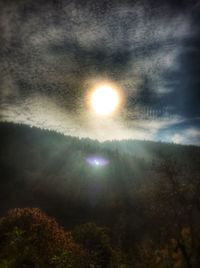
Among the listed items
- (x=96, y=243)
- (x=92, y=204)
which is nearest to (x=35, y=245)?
(x=96, y=243)

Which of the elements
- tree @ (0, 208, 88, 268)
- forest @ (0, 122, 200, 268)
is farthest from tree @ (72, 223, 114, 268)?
tree @ (0, 208, 88, 268)

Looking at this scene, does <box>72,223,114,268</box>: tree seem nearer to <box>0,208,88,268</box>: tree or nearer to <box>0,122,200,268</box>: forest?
<box>0,122,200,268</box>: forest

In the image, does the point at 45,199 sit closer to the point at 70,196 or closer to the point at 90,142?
Answer: the point at 70,196

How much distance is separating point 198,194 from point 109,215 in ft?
144

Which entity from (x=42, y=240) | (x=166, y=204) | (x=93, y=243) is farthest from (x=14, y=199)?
(x=166, y=204)

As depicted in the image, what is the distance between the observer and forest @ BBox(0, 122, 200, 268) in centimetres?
2369

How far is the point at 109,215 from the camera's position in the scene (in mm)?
65500

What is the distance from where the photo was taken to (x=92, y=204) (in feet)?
228

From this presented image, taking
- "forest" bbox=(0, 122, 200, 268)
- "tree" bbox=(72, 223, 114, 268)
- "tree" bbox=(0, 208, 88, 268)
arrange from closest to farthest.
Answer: "tree" bbox=(0, 208, 88, 268), "forest" bbox=(0, 122, 200, 268), "tree" bbox=(72, 223, 114, 268)

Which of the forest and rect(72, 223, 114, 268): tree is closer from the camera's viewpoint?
the forest

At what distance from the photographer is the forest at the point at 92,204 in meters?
23.7

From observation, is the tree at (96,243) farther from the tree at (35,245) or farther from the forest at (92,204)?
the tree at (35,245)

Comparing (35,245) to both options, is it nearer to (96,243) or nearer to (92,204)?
(96,243)

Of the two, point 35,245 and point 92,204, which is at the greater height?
point 92,204
